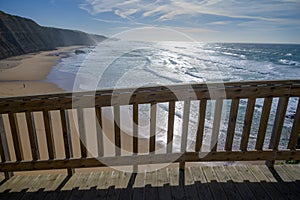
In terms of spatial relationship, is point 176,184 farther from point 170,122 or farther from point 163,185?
point 170,122

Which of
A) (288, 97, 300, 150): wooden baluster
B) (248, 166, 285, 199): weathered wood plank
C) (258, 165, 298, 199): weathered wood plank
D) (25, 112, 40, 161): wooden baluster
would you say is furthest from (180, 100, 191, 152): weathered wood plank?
(25, 112, 40, 161): wooden baluster

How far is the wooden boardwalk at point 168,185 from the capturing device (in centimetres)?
206

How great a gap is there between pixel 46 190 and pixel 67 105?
0.99m

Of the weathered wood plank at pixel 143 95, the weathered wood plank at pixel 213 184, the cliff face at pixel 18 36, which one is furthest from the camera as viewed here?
the cliff face at pixel 18 36

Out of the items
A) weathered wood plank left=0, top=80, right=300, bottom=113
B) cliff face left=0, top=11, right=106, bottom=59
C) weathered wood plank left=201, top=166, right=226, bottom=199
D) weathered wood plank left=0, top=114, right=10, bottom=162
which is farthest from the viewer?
cliff face left=0, top=11, right=106, bottom=59

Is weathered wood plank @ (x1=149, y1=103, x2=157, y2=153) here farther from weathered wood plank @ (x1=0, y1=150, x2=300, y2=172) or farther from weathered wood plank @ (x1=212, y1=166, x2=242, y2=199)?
weathered wood plank @ (x1=212, y1=166, x2=242, y2=199)

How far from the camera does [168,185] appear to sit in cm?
220

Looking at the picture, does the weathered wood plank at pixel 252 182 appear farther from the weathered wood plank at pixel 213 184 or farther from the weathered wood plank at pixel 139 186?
the weathered wood plank at pixel 139 186

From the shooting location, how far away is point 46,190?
2.14 m

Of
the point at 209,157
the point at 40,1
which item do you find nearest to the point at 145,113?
the point at 209,157

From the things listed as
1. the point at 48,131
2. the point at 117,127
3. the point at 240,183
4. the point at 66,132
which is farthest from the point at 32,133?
the point at 240,183

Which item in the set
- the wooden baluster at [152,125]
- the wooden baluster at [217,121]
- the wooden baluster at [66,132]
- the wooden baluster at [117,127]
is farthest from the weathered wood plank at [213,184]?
the wooden baluster at [66,132]

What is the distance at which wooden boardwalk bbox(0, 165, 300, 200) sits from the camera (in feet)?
6.77

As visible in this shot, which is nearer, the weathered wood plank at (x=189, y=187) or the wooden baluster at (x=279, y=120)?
the weathered wood plank at (x=189, y=187)
